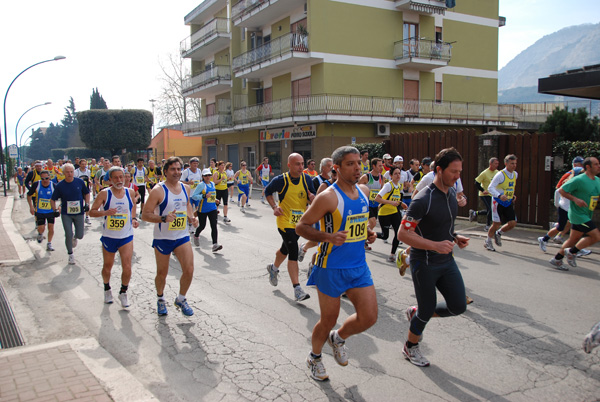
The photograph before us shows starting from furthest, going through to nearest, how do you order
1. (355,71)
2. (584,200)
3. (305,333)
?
(355,71) < (584,200) < (305,333)

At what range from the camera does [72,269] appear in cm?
838

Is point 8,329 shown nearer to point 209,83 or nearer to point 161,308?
point 161,308

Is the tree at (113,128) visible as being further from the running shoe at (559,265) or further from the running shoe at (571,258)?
the running shoe at (571,258)

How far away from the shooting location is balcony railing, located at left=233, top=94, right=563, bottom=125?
26.1 meters

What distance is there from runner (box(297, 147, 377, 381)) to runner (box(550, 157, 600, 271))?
5222 mm

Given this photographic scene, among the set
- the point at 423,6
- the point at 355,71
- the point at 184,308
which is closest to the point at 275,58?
the point at 355,71

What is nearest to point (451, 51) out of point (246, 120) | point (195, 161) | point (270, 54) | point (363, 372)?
point (270, 54)

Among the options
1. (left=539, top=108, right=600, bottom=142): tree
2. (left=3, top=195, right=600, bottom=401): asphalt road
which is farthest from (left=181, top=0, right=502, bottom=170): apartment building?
(left=3, top=195, right=600, bottom=401): asphalt road

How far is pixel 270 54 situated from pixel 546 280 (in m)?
24.9

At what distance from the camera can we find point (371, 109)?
2688cm

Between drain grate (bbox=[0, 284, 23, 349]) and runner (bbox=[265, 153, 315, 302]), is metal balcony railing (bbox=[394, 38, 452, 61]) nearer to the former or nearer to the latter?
runner (bbox=[265, 153, 315, 302])

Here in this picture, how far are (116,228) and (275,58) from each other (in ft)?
77.8

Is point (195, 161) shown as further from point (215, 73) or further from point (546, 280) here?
point (215, 73)

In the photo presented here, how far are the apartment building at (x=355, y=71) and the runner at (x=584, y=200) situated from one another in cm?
1759
